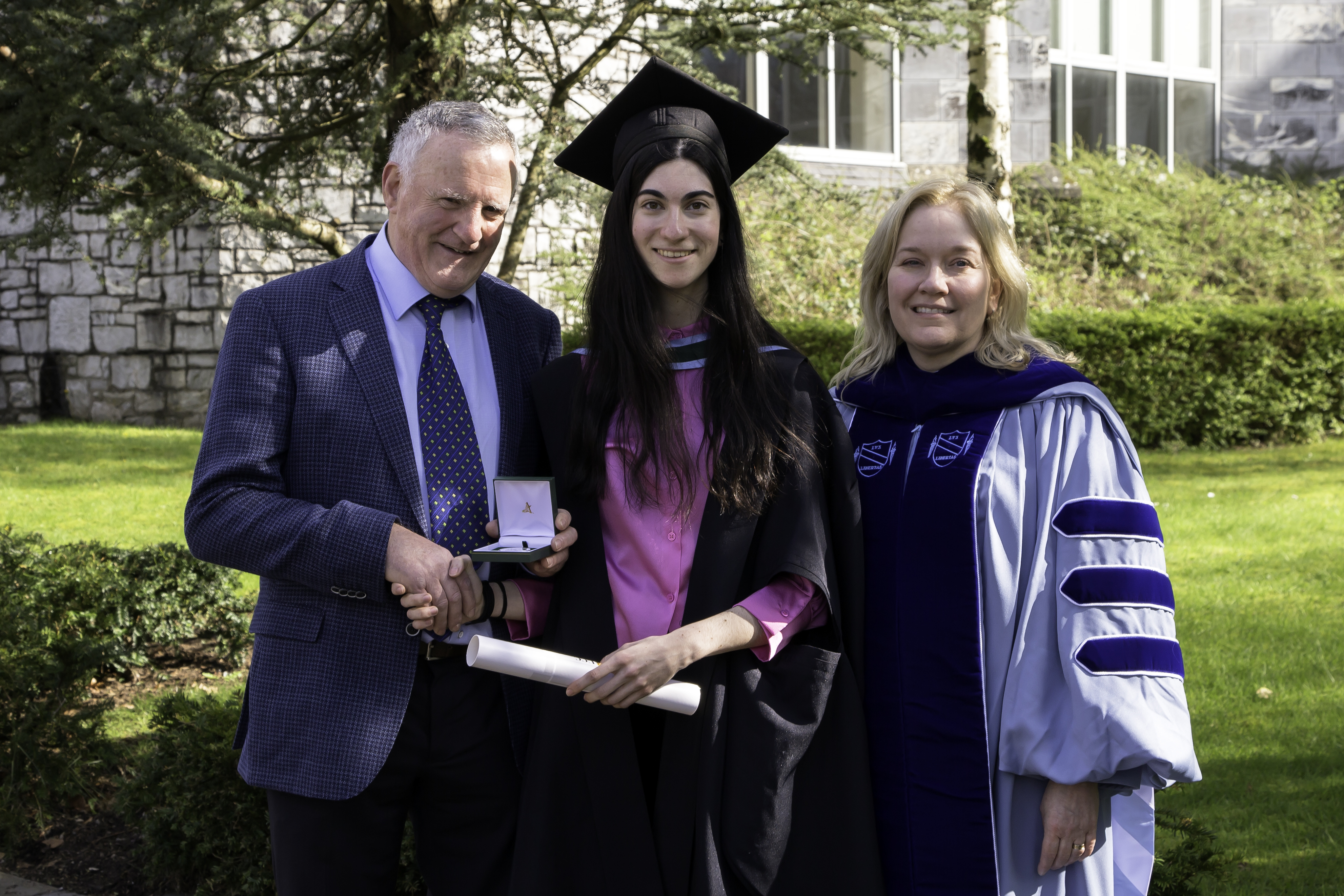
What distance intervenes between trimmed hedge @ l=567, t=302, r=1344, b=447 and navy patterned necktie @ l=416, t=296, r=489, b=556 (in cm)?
797

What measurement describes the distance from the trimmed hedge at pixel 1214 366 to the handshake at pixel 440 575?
8.20m

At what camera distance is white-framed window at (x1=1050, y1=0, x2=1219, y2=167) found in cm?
1720

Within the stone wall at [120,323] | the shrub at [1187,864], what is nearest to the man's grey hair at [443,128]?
the shrub at [1187,864]

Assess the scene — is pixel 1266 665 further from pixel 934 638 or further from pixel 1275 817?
pixel 934 638

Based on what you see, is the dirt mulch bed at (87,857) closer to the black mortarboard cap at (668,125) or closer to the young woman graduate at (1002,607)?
the young woman graduate at (1002,607)

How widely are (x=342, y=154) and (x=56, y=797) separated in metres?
3.15

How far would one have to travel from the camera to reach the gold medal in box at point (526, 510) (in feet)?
7.02

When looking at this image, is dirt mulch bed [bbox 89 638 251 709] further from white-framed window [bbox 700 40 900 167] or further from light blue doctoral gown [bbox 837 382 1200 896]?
white-framed window [bbox 700 40 900 167]

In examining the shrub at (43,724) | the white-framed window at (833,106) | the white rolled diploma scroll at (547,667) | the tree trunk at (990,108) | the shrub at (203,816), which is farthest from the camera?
the white-framed window at (833,106)

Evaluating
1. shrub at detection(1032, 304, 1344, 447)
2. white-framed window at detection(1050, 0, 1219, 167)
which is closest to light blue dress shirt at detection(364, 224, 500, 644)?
shrub at detection(1032, 304, 1344, 447)

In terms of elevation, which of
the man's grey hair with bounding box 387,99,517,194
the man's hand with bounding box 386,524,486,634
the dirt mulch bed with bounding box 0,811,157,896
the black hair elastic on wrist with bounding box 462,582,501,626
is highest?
the man's grey hair with bounding box 387,99,517,194

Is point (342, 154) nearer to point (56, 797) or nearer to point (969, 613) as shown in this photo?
point (56, 797)

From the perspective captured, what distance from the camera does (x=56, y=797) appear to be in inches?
157

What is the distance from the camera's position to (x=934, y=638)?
220cm
